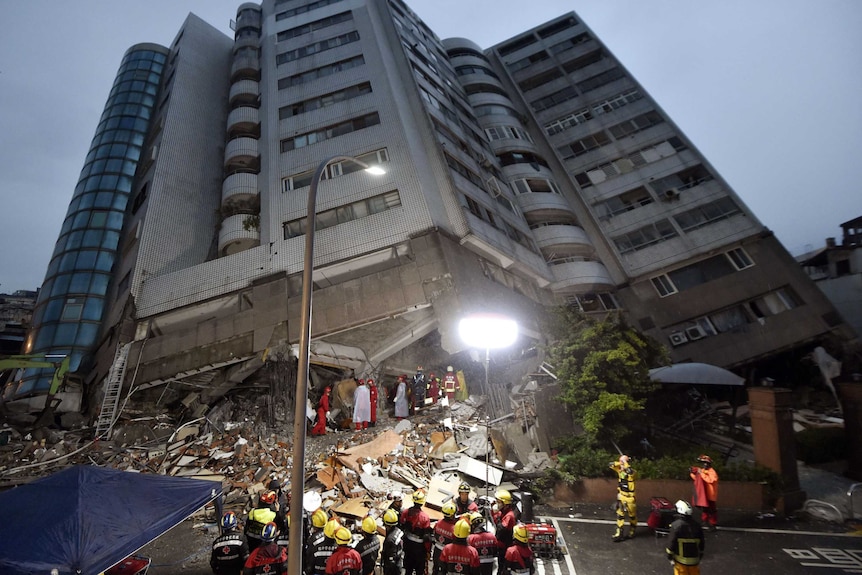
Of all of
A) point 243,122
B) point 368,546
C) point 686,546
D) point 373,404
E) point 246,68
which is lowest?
point 686,546

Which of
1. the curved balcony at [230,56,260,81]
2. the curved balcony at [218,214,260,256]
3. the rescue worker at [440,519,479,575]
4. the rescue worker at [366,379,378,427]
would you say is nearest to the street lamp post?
the rescue worker at [440,519,479,575]

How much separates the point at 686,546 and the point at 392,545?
471 cm

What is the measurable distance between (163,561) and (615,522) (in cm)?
992

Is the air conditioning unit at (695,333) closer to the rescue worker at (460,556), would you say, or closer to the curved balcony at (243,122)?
the rescue worker at (460,556)

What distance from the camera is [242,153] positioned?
21.7m

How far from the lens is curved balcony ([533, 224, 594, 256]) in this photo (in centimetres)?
2523

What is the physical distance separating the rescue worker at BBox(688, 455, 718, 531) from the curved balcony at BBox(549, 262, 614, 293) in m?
16.3

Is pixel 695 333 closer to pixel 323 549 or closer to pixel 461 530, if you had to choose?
pixel 461 530

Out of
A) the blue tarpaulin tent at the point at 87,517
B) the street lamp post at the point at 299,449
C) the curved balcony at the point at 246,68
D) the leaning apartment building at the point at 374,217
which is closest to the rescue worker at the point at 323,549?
the street lamp post at the point at 299,449

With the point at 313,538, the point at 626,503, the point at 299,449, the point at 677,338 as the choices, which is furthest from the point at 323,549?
the point at 677,338

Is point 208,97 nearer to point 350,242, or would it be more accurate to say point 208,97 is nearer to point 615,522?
point 350,242

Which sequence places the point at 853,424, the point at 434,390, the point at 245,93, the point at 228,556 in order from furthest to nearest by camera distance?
the point at 245,93, the point at 434,390, the point at 853,424, the point at 228,556

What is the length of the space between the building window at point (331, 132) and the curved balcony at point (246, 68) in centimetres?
887

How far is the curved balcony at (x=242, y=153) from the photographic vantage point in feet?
71.4
